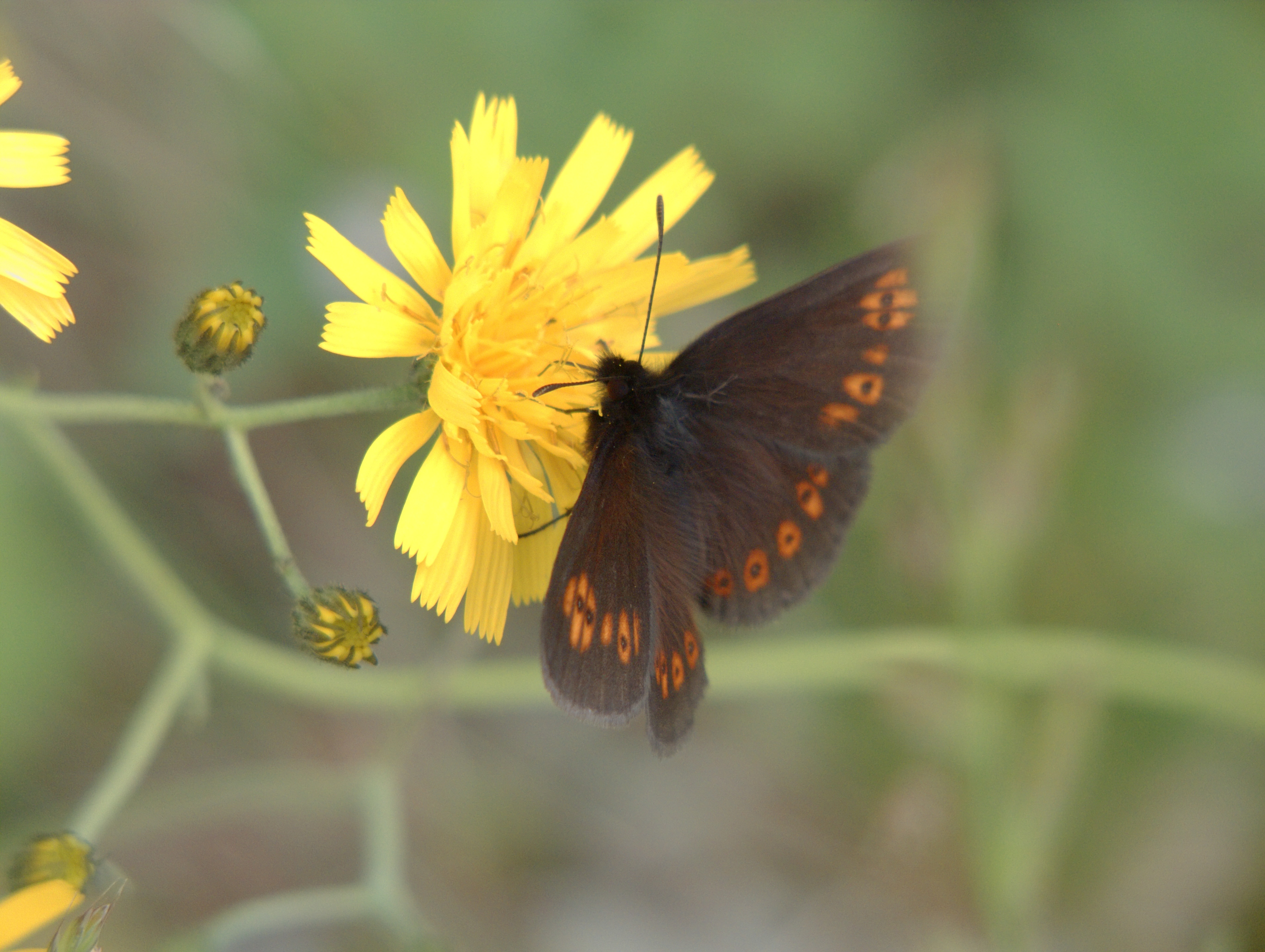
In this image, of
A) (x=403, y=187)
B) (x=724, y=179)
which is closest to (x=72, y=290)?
(x=403, y=187)

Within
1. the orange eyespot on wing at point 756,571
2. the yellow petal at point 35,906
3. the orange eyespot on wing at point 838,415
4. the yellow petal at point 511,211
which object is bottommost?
the yellow petal at point 35,906

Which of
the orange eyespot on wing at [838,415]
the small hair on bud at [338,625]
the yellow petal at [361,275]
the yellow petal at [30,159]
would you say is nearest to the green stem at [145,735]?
the small hair on bud at [338,625]

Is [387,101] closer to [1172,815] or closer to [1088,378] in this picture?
[1088,378]

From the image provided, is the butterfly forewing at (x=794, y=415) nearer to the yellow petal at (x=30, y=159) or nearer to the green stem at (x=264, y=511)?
the green stem at (x=264, y=511)

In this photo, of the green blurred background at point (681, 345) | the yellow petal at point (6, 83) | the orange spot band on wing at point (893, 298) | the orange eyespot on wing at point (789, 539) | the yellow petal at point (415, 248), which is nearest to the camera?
the yellow petal at point (6, 83)

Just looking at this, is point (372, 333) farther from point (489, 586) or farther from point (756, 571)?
point (756, 571)
